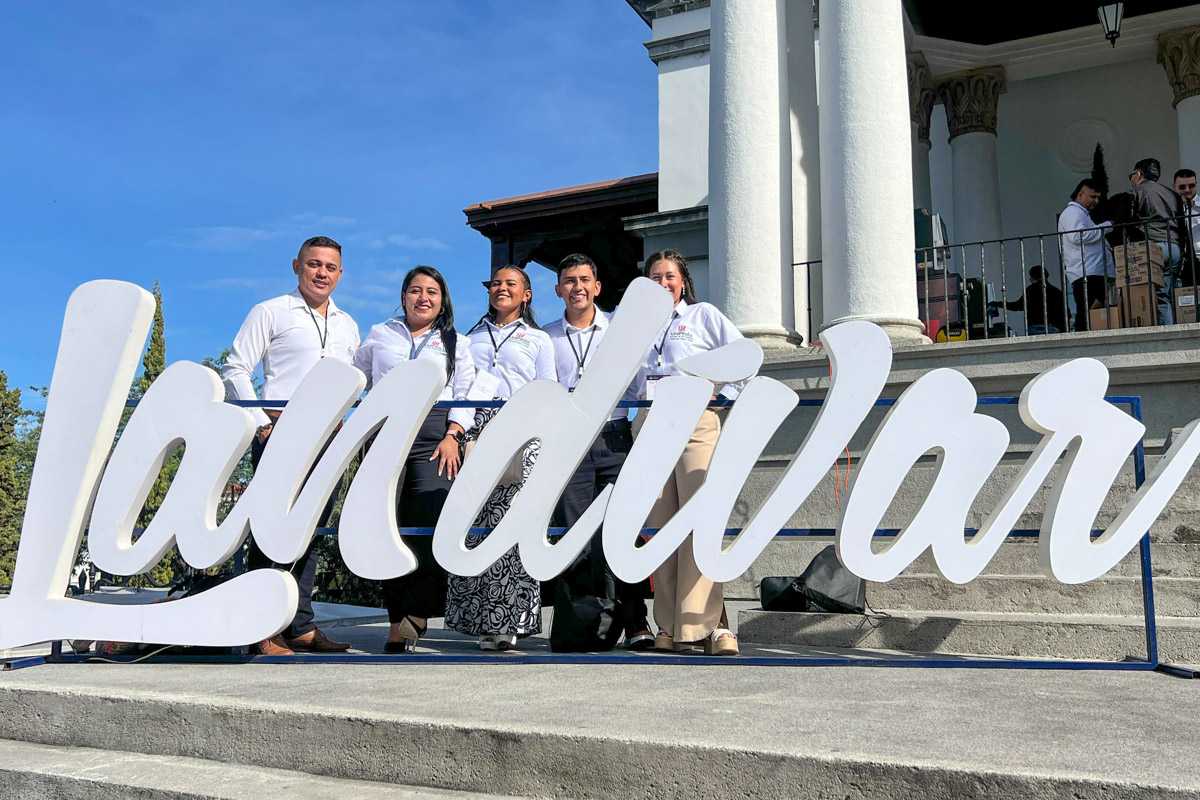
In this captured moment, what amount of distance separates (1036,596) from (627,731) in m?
3.67

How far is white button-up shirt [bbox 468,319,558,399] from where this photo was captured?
18.7 feet

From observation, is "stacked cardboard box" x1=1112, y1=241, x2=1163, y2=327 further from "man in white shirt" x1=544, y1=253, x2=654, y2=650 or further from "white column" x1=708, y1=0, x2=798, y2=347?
"man in white shirt" x1=544, y1=253, x2=654, y2=650

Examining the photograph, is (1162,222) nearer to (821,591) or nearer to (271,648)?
(821,591)

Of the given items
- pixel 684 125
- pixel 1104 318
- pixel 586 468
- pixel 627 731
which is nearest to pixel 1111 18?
pixel 1104 318

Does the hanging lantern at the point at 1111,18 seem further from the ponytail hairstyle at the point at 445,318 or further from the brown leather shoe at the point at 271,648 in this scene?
the brown leather shoe at the point at 271,648

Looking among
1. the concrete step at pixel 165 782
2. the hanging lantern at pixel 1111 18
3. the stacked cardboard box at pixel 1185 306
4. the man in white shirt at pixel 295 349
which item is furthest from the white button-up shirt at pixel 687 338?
the hanging lantern at pixel 1111 18

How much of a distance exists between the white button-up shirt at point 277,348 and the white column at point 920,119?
12187 mm

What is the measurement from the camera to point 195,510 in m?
4.77

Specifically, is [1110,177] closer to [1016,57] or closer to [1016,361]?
[1016,57]

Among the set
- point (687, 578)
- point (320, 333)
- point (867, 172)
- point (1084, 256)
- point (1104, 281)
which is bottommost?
point (687, 578)

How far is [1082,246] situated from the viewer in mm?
10508

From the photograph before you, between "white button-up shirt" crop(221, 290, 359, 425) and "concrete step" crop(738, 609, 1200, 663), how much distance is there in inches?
112

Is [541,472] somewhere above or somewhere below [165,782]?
above

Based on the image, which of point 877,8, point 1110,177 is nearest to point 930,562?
point 877,8
